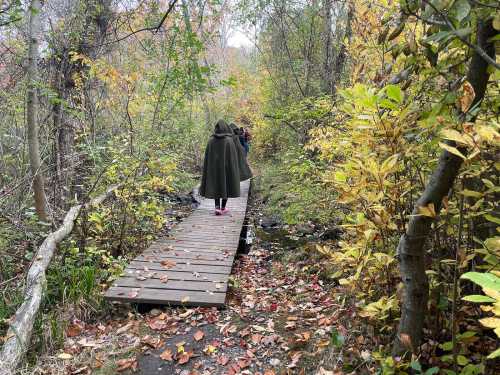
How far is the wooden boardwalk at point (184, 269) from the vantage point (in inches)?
173

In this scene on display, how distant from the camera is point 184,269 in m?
5.28

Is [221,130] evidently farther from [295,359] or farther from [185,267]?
[295,359]

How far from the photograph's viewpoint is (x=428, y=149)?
2.45 m

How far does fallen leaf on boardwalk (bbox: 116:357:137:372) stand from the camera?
3262 millimetres

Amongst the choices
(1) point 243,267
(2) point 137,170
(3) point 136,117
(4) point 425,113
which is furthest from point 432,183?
(3) point 136,117

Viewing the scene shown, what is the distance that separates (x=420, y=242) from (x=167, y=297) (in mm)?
3256

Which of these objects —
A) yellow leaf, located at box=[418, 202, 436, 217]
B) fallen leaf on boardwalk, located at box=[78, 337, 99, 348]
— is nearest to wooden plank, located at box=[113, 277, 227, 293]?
fallen leaf on boardwalk, located at box=[78, 337, 99, 348]

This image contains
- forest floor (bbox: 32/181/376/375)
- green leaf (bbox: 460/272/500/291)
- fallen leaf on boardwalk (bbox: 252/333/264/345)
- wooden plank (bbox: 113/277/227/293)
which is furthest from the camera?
wooden plank (bbox: 113/277/227/293)

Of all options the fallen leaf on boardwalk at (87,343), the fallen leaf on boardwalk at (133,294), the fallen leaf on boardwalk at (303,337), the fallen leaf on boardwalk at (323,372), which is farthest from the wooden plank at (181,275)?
the fallen leaf on boardwalk at (323,372)

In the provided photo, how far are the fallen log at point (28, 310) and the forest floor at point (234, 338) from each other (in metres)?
0.25

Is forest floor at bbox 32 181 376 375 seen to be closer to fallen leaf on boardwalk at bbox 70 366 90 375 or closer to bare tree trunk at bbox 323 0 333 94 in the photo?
fallen leaf on boardwalk at bbox 70 366 90 375

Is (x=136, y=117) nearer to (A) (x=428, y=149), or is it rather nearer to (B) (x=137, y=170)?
(B) (x=137, y=170)

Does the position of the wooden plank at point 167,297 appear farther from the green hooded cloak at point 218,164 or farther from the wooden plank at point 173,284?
the green hooded cloak at point 218,164

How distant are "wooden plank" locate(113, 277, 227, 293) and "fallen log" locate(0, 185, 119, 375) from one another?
2.93 ft
